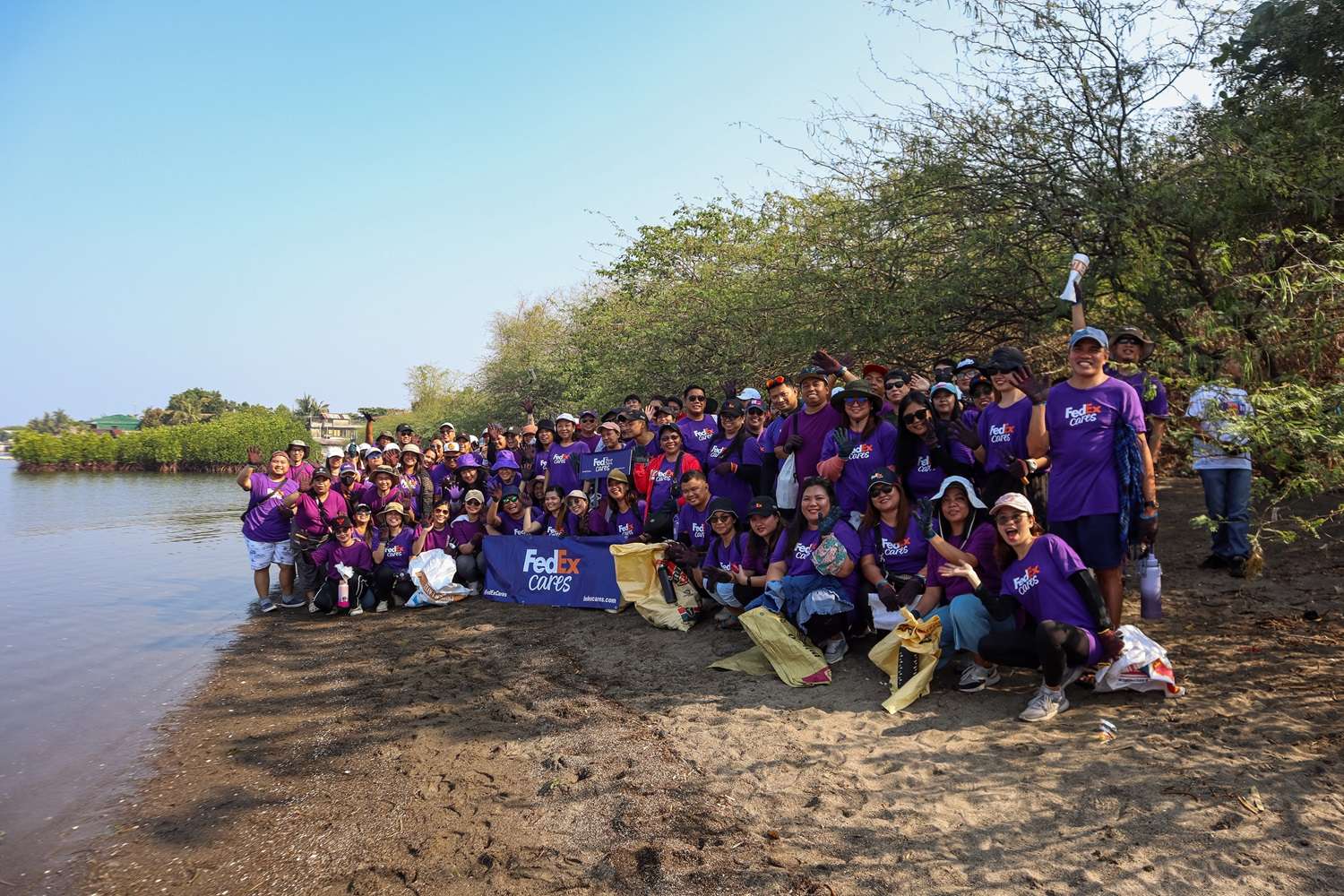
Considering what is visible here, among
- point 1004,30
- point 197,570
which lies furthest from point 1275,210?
point 197,570

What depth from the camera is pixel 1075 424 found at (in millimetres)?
5199

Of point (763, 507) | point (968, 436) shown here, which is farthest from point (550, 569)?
point (968, 436)

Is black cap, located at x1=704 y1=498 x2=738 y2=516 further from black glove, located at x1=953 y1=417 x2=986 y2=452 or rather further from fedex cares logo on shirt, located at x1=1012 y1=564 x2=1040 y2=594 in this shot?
fedex cares logo on shirt, located at x1=1012 y1=564 x2=1040 y2=594

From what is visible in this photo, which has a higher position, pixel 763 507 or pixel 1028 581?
pixel 763 507

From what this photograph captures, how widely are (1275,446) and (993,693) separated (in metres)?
2.15

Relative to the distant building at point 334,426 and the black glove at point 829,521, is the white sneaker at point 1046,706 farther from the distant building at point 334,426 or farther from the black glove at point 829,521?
the distant building at point 334,426

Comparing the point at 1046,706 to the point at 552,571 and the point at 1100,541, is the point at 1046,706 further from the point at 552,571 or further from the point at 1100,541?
the point at 552,571

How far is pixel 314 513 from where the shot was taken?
32.9 ft

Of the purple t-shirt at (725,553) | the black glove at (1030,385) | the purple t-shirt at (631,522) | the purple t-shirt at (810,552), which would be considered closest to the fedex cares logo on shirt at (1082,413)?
the black glove at (1030,385)

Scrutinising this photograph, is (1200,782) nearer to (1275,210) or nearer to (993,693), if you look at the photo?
(993,693)

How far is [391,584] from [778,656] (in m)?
5.49

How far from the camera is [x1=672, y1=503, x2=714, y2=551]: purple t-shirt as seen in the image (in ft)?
25.0

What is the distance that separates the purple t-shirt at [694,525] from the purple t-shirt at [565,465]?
200 cm

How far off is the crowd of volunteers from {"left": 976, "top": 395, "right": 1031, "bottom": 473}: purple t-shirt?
14mm
